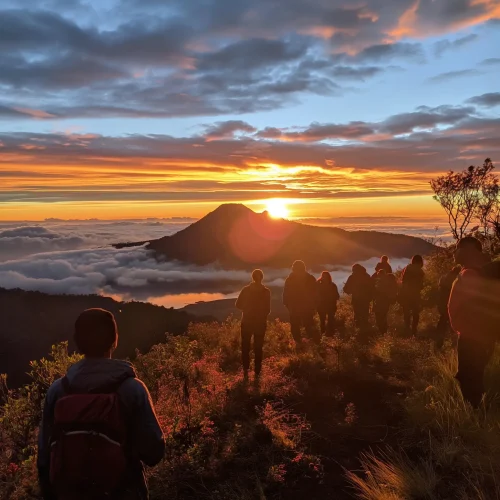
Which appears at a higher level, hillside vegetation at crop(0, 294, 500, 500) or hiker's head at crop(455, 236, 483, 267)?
hiker's head at crop(455, 236, 483, 267)

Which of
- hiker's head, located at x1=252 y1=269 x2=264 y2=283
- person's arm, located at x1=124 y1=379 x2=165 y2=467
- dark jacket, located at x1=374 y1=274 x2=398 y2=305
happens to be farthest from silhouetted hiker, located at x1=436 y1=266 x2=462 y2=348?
person's arm, located at x1=124 y1=379 x2=165 y2=467

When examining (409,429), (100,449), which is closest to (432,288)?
(409,429)

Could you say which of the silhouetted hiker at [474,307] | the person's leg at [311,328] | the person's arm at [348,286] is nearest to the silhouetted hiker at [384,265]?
the person's arm at [348,286]

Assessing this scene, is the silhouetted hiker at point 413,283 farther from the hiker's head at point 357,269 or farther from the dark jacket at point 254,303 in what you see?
the dark jacket at point 254,303

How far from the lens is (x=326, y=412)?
664cm

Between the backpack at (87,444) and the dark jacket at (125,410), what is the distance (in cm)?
7

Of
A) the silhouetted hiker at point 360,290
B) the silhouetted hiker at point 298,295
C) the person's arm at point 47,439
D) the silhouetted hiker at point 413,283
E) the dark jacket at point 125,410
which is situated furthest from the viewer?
the silhouetted hiker at point 360,290

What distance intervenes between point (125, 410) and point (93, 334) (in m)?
0.48

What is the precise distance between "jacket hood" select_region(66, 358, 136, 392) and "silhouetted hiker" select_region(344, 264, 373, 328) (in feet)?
31.3

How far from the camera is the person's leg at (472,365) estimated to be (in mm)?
4973

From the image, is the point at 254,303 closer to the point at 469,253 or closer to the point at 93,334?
the point at 469,253

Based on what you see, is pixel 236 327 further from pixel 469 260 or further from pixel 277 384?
pixel 469 260

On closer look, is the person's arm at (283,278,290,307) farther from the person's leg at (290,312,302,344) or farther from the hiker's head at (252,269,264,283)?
the hiker's head at (252,269,264,283)

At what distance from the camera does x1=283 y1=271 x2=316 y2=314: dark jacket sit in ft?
34.8
